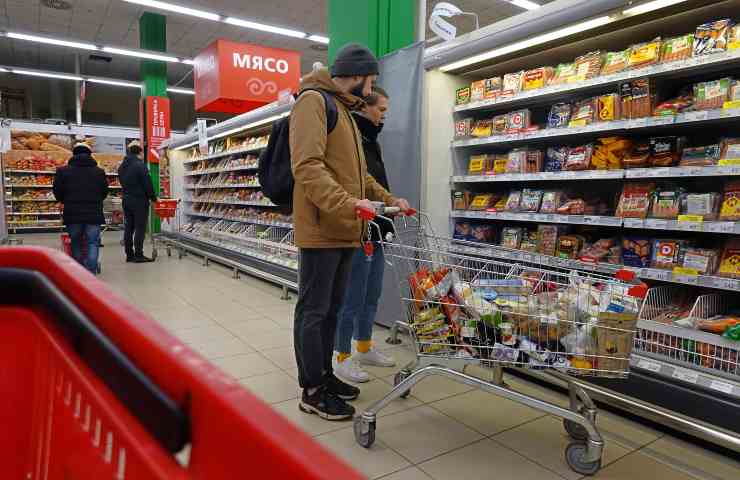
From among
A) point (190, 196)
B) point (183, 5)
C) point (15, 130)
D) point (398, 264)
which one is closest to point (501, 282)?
point (398, 264)

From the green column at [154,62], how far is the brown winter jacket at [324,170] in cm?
906

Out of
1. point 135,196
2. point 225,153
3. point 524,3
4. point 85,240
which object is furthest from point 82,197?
point 524,3

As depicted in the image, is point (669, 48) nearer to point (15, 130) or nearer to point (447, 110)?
point (447, 110)

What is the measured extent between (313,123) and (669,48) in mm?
1912

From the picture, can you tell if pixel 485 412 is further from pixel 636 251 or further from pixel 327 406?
pixel 636 251

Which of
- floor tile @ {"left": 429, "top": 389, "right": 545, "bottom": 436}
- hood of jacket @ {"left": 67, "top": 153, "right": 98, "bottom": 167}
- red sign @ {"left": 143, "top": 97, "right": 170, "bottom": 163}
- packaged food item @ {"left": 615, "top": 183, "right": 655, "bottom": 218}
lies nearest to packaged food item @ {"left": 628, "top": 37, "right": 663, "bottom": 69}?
packaged food item @ {"left": 615, "top": 183, "right": 655, "bottom": 218}

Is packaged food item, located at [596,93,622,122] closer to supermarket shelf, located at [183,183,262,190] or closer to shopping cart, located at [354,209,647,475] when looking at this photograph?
shopping cart, located at [354,209,647,475]

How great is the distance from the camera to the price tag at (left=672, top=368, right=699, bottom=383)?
2211mm

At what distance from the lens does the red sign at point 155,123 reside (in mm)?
11188

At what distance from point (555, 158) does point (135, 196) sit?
21.1 ft

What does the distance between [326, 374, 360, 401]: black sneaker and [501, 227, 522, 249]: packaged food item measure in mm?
1667

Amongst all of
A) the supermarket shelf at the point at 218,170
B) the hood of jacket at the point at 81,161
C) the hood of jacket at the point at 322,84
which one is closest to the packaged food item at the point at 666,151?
the hood of jacket at the point at 322,84

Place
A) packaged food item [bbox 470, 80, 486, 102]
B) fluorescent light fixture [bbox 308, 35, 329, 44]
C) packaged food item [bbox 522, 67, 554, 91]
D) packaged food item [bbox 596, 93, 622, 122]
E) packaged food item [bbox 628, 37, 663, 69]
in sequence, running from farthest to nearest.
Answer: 1. fluorescent light fixture [bbox 308, 35, 329, 44]
2. packaged food item [bbox 470, 80, 486, 102]
3. packaged food item [bbox 522, 67, 554, 91]
4. packaged food item [bbox 596, 93, 622, 122]
5. packaged food item [bbox 628, 37, 663, 69]

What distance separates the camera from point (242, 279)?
20.2 ft
